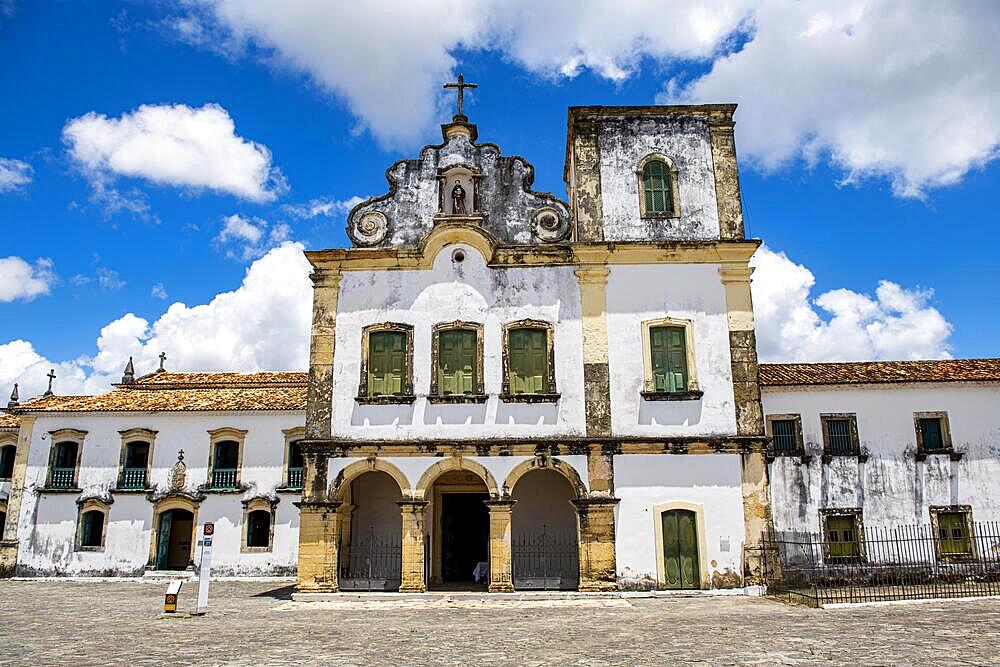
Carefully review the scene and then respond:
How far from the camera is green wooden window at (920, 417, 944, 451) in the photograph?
72.8 ft

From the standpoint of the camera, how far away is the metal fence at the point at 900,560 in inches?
794

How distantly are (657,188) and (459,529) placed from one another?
1042 centimetres

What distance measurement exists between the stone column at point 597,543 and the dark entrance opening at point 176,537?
15.0m

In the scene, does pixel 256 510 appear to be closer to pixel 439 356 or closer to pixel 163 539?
pixel 163 539

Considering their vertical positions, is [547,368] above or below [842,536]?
above

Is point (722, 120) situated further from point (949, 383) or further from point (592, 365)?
point (949, 383)

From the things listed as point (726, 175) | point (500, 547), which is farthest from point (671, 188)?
point (500, 547)

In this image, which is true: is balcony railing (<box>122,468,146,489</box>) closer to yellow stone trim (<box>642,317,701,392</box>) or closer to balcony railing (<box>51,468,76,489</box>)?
balcony railing (<box>51,468,76,489</box>)

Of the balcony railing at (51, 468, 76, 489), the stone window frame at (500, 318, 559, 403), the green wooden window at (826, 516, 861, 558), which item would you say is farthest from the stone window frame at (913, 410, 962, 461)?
the balcony railing at (51, 468, 76, 489)

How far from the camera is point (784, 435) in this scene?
22.5 metres

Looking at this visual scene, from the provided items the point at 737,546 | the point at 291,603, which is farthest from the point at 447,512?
the point at 737,546

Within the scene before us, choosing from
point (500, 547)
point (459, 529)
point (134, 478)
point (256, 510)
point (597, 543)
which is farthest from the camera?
point (134, 478)

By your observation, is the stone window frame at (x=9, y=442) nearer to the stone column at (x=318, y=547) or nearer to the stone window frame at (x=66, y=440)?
the stone window frame at (x=66, y=440)

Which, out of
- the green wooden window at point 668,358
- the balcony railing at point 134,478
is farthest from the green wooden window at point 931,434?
the balcony railing at point 134,478
